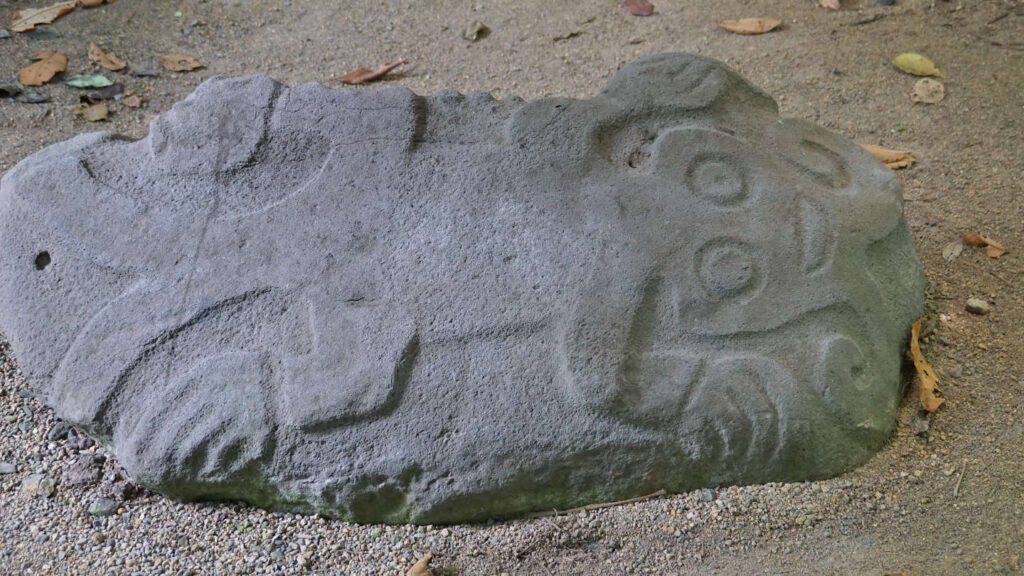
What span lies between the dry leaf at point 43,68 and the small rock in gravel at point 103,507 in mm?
1710

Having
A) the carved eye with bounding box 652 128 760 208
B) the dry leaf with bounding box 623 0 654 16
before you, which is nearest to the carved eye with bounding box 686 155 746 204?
the carved eye with bounding box 652 128 760 208

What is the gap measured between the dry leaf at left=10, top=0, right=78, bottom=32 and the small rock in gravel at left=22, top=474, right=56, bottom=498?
1.94 m

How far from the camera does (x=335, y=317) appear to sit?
1602 millimetres

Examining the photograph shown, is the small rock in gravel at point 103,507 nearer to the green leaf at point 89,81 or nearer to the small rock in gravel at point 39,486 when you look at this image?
the small rock in gravel at point 39,486

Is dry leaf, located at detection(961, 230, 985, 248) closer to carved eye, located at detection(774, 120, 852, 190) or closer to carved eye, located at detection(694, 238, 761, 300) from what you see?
carved eye, located at detection(774, 120, 852, 190)

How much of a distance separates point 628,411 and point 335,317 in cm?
54

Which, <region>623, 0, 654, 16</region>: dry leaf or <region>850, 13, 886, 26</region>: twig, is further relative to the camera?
<region>623, 0, 654, 16</region>: dry leaf

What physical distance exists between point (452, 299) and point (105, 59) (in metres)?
2.00

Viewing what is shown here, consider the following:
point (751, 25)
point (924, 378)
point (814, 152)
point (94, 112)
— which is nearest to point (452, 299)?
point (814, 152)

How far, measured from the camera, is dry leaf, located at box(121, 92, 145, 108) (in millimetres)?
2854

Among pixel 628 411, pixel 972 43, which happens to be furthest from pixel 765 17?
pixel 628 411

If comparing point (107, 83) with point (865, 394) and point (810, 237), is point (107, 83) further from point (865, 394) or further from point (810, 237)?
point (865, 394)

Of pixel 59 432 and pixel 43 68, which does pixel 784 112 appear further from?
pixel 43 68

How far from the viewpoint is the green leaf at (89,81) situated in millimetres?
2865
